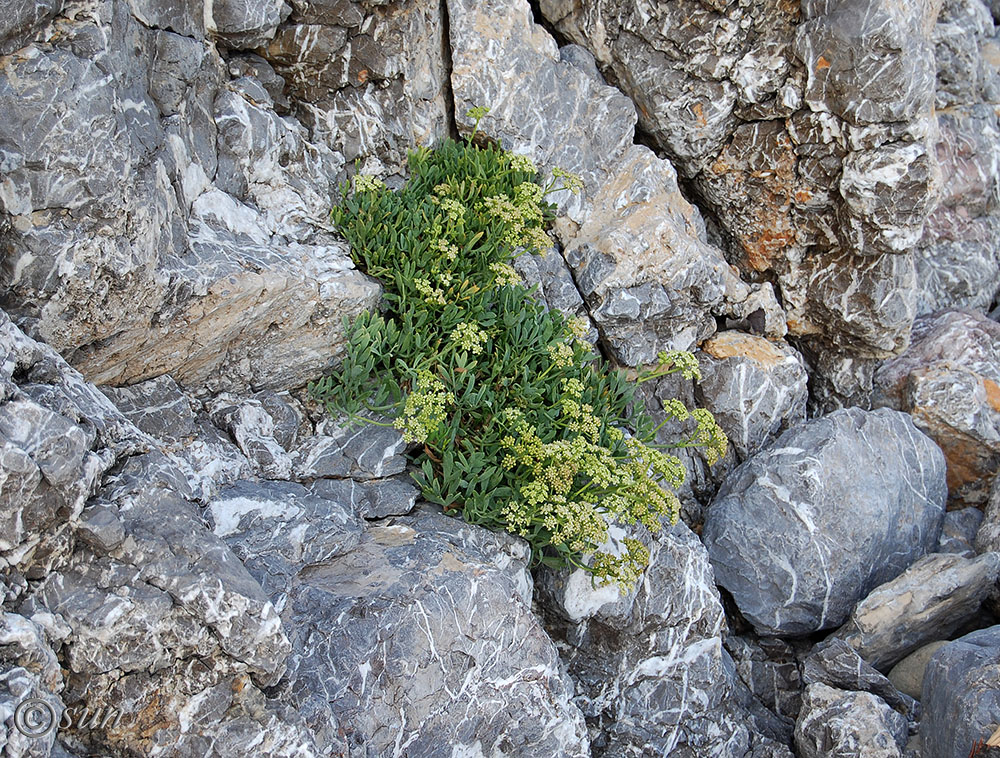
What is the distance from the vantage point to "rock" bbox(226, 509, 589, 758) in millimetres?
4117

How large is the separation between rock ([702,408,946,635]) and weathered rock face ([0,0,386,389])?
11.5 feet

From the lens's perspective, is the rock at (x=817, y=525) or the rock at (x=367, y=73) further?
the rock at (x=817, y=525)

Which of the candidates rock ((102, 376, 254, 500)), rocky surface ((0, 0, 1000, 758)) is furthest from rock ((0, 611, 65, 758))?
rock ((102, 376, 254, 500))

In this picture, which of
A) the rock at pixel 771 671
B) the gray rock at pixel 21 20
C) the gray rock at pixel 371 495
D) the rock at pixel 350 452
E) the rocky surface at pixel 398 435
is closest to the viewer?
the rocky surface at pixel 398 435

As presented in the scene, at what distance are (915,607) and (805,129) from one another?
396 centimetres

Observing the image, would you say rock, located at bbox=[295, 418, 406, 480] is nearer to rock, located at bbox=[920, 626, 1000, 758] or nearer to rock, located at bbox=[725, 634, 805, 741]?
rock, located at bbox=[725, 634, 805, 741]

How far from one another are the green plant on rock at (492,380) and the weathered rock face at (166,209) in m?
0.33

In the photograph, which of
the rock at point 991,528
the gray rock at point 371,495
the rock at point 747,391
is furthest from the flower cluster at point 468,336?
the rock at point 991,528

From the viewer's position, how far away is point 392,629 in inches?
169

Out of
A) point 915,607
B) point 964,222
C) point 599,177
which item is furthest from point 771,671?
point 964,222

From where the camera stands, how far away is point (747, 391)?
23.5ft

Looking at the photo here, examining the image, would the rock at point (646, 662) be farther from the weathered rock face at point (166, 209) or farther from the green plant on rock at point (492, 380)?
the weathered rock face at point (166, 209)

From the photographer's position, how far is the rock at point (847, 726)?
529 cm

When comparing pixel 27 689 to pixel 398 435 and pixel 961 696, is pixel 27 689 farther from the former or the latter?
pixel 961 696
